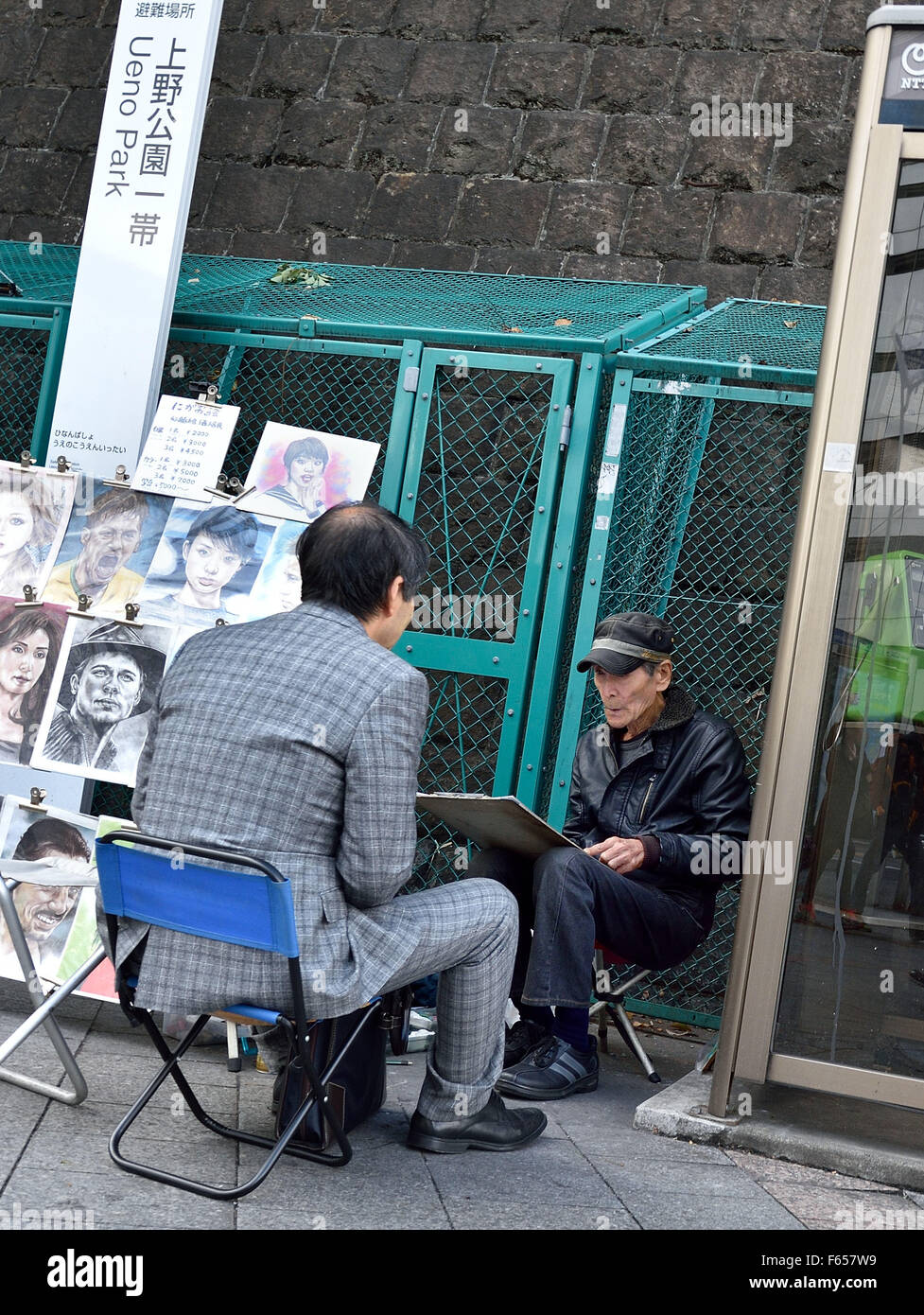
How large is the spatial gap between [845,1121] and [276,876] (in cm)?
197

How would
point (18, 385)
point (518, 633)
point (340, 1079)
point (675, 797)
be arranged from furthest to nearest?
point (18, 385), point (518, 633), point (675, 797), point (340, 1079)

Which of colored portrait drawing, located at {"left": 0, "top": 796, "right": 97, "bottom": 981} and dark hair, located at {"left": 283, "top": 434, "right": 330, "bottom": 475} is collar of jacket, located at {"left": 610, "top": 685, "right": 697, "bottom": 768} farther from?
colored portrait drawing, located at {"left": 0, "top": 796, "right": 97, "bottom": 981}

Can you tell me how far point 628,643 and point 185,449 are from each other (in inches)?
62.7

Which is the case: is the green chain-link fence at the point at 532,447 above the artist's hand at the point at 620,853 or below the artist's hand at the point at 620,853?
above

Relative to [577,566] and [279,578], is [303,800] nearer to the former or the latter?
[279,578]

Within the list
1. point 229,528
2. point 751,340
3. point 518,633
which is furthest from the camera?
point 751,340

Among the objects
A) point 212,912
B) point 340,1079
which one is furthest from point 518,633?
point 212,912

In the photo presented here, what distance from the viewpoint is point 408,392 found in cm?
484

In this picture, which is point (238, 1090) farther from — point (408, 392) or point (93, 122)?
point (93, 122)

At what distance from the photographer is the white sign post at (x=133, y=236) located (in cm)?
476

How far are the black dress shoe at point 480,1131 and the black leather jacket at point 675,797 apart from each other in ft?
2.95

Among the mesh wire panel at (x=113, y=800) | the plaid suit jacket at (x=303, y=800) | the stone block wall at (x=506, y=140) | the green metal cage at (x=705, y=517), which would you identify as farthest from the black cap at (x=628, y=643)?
the stone block wall at (x=506, y=140)

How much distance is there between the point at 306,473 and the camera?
439 cm

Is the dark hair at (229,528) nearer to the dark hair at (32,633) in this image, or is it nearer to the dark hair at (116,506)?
the dark hair at (116,506)
